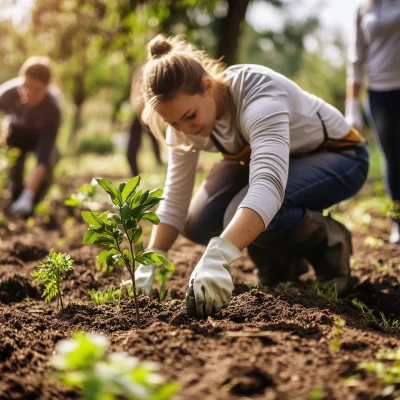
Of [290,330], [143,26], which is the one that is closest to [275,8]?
[143,26]

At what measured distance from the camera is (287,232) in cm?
258

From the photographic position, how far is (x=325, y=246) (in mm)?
2756

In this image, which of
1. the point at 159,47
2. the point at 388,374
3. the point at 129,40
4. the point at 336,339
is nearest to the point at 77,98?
the point at 129,40

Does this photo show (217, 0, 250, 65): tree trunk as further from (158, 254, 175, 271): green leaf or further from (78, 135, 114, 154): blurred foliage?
(78, 135, 114, 154): blurred foliage

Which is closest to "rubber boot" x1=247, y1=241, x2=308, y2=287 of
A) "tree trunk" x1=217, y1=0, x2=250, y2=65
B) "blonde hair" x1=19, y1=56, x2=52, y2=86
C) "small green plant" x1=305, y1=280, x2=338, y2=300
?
"small green plant" x1=305, y1=280, x2=338, y2=300

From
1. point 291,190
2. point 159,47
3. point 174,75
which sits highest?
point 159,47

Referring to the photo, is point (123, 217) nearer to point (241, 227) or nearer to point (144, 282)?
point (241, 227)

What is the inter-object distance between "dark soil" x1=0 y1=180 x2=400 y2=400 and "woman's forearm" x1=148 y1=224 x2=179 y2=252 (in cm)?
23

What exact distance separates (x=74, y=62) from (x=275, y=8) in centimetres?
944

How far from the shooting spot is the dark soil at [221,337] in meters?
1.28

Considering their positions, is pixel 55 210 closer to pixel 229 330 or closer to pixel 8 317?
pixel 8 317

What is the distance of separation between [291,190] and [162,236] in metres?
0.66

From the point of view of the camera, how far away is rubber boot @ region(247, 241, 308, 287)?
9.02 feet

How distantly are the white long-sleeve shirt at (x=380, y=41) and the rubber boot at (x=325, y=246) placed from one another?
52.9 inches
